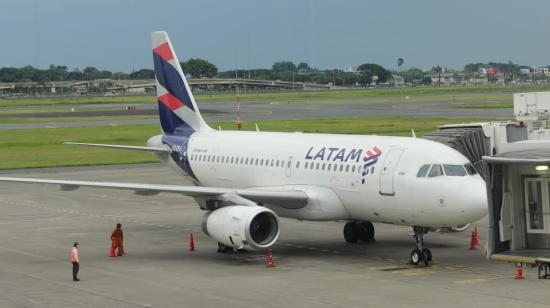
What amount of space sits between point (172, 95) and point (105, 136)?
48.9m

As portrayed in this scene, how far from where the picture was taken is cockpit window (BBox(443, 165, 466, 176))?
30.5m

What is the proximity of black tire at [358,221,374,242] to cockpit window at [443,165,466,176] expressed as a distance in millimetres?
6481

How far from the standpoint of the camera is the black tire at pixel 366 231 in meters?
36.4

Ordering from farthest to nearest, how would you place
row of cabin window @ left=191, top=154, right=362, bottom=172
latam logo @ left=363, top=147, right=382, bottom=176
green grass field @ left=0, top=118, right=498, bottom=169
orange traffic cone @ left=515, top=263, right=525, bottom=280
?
green grass field @ left=0, top=118, right=498, bottom=169 → row of cabin window @ left=191, top=154, right=362, bottom=172 → latam logo @ left=363, top=147, right=382, bottom=176 → orange traffic cone @ left=515, top=263, right=525, bottom=280

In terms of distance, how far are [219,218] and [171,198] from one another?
20.5 metres

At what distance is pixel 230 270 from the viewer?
103 feet

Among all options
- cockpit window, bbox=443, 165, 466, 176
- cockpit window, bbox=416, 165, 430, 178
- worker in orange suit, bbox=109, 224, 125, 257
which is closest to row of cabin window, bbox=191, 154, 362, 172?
cockpit window, bbox=416, 165, 430, 178

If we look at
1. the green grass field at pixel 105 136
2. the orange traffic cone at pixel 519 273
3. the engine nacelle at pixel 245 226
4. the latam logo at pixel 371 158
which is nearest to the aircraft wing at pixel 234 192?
the engine nacelle at pixel 245 226

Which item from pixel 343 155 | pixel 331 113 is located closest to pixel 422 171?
pixel 343 155

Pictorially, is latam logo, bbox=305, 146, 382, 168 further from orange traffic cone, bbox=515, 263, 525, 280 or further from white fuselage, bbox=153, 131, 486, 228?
orange traffic cone, bbox=515, 263, 525, 280

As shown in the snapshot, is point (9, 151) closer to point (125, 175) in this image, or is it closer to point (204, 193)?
point (125, 175)

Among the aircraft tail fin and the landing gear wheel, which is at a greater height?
the aircraft tail fin

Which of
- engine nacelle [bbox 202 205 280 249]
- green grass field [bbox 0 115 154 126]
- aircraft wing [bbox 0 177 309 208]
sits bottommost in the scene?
engine nacelle [bbox 202 205 280 249]

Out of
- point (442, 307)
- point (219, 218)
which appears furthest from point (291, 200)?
point (442, 307)
